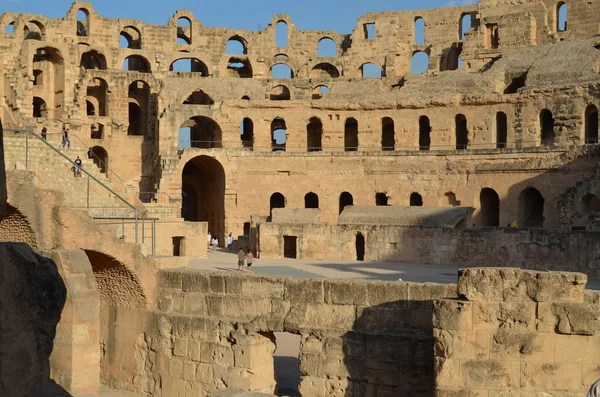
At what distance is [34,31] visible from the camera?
4162cm

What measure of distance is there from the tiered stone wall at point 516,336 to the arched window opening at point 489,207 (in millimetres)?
24973

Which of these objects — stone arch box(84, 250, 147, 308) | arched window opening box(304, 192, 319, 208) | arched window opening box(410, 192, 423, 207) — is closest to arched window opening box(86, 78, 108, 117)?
arched window opening box(304, 192, 319, 208)

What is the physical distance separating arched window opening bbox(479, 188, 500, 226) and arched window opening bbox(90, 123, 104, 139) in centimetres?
1955

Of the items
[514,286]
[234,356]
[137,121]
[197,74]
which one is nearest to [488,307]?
[514,286]

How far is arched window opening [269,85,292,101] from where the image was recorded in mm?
42031

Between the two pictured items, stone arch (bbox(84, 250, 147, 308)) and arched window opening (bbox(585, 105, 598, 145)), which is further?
arched window opening (bbox(585, 105, 598, 145))

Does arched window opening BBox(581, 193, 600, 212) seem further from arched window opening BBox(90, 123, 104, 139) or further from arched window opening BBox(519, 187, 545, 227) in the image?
arched window opening BBox(90, 123, 104, 139)

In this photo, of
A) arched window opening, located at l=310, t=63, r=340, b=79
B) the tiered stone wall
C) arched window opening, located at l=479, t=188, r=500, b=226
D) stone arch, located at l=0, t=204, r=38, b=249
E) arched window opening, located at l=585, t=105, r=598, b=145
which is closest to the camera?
the tiered stone wall

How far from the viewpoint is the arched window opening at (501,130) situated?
1320 inches

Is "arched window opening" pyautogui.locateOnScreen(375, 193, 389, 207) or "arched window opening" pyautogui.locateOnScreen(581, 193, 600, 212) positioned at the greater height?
"arched window opening" pyautogui.locateOnScreen(375, 193, 389, 207)

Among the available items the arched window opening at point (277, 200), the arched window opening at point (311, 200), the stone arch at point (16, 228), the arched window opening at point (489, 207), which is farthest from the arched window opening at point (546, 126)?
the stone arch at point (16, 228)

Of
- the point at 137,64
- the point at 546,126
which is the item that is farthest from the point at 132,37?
the point at 546,126

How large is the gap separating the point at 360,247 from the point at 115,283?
16.4m

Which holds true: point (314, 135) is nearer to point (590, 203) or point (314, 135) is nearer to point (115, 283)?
point (590, 203)
